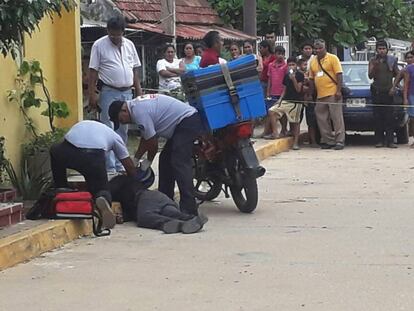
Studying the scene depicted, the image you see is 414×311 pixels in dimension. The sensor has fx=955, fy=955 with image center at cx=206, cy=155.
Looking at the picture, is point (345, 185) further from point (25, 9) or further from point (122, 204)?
point (25, 9)

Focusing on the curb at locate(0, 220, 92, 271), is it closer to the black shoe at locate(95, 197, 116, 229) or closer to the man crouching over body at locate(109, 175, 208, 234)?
the black shoe at locate(95, 197, 116, 229)

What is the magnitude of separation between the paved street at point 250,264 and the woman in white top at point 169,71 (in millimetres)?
5216

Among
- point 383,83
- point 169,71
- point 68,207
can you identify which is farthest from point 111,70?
point 383,83

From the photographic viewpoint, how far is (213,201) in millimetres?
10742

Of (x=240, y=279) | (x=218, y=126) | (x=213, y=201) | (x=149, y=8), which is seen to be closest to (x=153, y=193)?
(x=218, y=126)

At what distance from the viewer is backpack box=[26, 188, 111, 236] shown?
858 centimetres

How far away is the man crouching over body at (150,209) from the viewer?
8.83m

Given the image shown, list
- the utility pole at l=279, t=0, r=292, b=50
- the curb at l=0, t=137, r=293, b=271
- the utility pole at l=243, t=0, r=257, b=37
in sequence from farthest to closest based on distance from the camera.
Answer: the utility pole at l=279, t=0, r=292, b=50
the utility pole at l=243, t=0, r=257, b=37
the curb at l=0, t=137, r=293, b=271

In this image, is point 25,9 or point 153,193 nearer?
point 25,9

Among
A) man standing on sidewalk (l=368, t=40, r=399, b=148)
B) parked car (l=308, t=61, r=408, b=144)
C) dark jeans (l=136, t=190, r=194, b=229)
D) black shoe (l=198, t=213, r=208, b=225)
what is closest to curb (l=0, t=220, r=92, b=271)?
dark jeans (l=136, t=190, r=194, b=229)

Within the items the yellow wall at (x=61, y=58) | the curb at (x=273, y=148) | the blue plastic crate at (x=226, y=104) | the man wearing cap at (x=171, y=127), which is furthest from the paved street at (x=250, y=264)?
the curb at (x=273, y=148)

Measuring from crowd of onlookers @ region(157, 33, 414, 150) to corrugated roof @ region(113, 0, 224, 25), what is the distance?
10.7 feet

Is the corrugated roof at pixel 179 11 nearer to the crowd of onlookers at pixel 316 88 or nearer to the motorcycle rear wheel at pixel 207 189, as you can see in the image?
the crowd of onlookers at pixel 316 88

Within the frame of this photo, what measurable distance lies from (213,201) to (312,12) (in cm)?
1573
